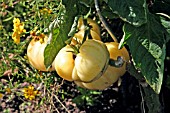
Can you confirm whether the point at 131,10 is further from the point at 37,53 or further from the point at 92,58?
the point at 37,53

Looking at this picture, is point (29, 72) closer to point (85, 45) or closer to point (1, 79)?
point (1, 79)

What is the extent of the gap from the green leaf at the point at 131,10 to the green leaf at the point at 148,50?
0.06m

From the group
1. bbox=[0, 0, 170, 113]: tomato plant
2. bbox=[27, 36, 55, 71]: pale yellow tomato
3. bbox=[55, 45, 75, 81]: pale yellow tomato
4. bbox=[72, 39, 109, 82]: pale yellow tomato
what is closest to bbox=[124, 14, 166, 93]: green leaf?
bbox=[0, 0, 170, 113]: tomato plant

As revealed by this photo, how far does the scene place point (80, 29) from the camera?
1.67 metres

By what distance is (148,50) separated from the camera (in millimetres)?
1384

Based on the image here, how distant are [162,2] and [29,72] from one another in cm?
86

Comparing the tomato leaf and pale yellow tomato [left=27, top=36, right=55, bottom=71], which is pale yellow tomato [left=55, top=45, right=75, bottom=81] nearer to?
the tomato leaf

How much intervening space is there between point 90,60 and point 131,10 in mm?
238

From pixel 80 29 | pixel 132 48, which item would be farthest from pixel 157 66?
pixel 80 29

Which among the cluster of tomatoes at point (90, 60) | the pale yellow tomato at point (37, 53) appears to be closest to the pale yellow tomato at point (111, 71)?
the cluster of tomatoes at point (90, 60)

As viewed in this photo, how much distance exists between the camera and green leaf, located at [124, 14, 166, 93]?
1381mm

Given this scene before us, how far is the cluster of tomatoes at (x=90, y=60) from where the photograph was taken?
1500 millimetres

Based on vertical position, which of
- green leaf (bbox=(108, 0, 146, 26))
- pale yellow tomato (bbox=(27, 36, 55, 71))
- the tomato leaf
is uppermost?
green leaf (bbox=(108, 0, 146, 26))

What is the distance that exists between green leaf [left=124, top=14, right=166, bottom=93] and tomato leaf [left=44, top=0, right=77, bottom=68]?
0.64ft
